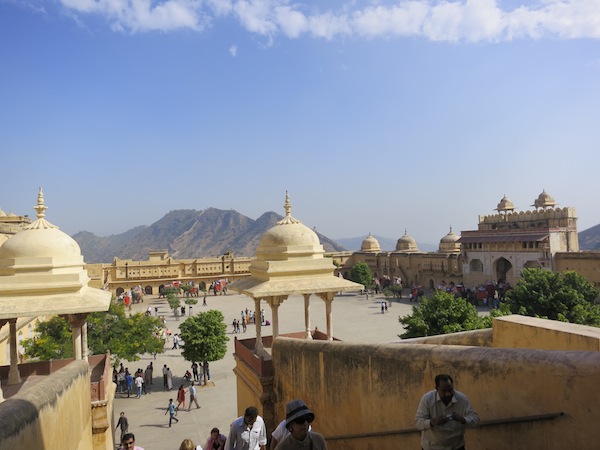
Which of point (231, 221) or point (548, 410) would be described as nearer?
point (548, 410)

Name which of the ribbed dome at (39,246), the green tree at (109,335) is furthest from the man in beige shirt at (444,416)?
the green tree at (109,335)

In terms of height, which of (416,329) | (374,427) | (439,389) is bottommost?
(416,329)

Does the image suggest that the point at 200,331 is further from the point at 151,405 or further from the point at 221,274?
the point at 221,274

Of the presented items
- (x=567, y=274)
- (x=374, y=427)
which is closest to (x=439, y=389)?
(x=374, y=427)

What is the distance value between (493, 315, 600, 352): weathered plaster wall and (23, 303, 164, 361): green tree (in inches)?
511

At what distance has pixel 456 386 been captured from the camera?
3867mm

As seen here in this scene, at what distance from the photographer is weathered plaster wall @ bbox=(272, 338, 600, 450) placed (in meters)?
3.08

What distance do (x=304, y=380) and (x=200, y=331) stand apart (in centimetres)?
1077

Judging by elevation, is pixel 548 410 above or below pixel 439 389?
below

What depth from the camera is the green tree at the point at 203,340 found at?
16547mm

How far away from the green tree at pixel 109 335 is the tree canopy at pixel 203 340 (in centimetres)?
137

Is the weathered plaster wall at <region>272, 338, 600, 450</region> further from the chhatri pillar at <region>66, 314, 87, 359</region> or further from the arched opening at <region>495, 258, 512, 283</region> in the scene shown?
the arched opening at <region>495, 258, 512, 283</region>

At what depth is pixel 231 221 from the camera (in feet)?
548

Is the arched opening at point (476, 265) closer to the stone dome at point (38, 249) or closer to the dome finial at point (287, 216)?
the dome finial at point (287, 216)
